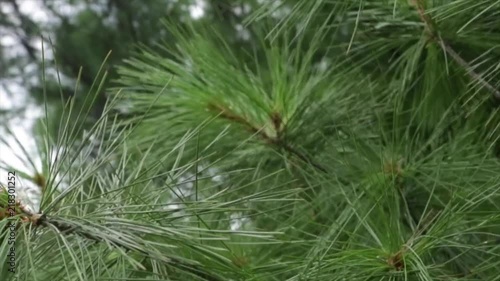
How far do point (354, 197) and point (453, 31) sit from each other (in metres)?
0.19

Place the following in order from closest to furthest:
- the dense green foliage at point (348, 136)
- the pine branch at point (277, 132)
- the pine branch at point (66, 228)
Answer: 1. the pine branch at point (66, 228)
2. the dense green foliage at point (348, 136)
3. the pine branch at point (277, 132)

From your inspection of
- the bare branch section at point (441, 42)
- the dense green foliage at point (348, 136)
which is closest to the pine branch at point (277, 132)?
the dense green foliage at point (348, 136)

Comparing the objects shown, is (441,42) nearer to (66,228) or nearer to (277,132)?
(277,132)

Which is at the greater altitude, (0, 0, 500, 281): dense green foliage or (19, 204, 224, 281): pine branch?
(0, 0, 500, 281): dense green foliage

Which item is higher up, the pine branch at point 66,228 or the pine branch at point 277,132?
the pine branch at point 277,132

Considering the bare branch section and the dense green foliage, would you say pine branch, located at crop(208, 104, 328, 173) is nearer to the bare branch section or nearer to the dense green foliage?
the dense green foliage

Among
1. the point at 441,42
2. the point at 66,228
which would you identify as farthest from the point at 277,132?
the point at 66,228

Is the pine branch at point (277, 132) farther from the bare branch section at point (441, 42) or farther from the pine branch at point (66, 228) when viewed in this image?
the pine branch at point (66, 228)

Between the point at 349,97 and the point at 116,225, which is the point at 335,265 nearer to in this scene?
the point at 116,225

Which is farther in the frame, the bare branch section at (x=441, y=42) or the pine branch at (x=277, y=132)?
the pine branch at (x=277, y=132)

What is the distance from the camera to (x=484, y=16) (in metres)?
0.96

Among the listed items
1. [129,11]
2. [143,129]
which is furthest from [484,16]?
[129,11]

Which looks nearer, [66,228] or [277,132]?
[66,228]

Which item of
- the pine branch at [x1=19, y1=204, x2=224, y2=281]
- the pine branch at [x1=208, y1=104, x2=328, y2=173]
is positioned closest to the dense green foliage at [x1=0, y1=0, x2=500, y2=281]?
the pine branch at [x1=208, y1=104, x2=328, y2=173]
